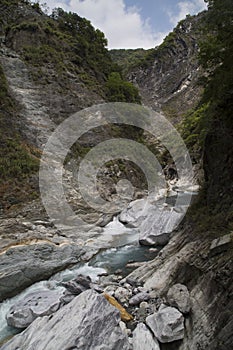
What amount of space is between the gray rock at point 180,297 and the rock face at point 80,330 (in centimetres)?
160

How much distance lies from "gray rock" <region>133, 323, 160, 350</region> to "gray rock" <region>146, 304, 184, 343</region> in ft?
0.43

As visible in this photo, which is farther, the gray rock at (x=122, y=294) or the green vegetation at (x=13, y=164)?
the green vegetation at (x=13, y=164)

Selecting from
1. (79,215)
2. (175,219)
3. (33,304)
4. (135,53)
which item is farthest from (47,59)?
(135,53)

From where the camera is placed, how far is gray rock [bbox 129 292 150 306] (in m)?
8.09

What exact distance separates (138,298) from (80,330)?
2750 millimetres

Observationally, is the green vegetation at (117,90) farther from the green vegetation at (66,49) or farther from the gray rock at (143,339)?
the gray rock at (143,339)

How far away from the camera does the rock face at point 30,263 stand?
33.3ft

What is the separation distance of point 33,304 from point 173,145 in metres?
34.0

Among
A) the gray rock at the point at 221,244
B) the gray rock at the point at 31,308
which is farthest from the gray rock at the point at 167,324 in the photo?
the gray rock at the point at 31,308

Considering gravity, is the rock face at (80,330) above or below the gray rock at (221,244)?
below

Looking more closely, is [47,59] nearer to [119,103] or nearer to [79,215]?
[119,103]

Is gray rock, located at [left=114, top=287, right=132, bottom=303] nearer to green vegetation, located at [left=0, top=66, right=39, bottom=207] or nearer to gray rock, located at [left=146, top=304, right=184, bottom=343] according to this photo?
gray rock, located at [left=146, top=304, right=184, bottom=343]

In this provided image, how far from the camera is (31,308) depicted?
8.10 meters

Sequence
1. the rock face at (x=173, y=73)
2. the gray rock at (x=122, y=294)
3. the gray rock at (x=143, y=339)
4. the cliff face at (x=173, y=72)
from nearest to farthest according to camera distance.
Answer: the gray rock at (x=143, y=339)
the gray rock at (x=122, y=294)
the cliff face at (x=173, y=72)
the rock face at (x=173, y=73)
